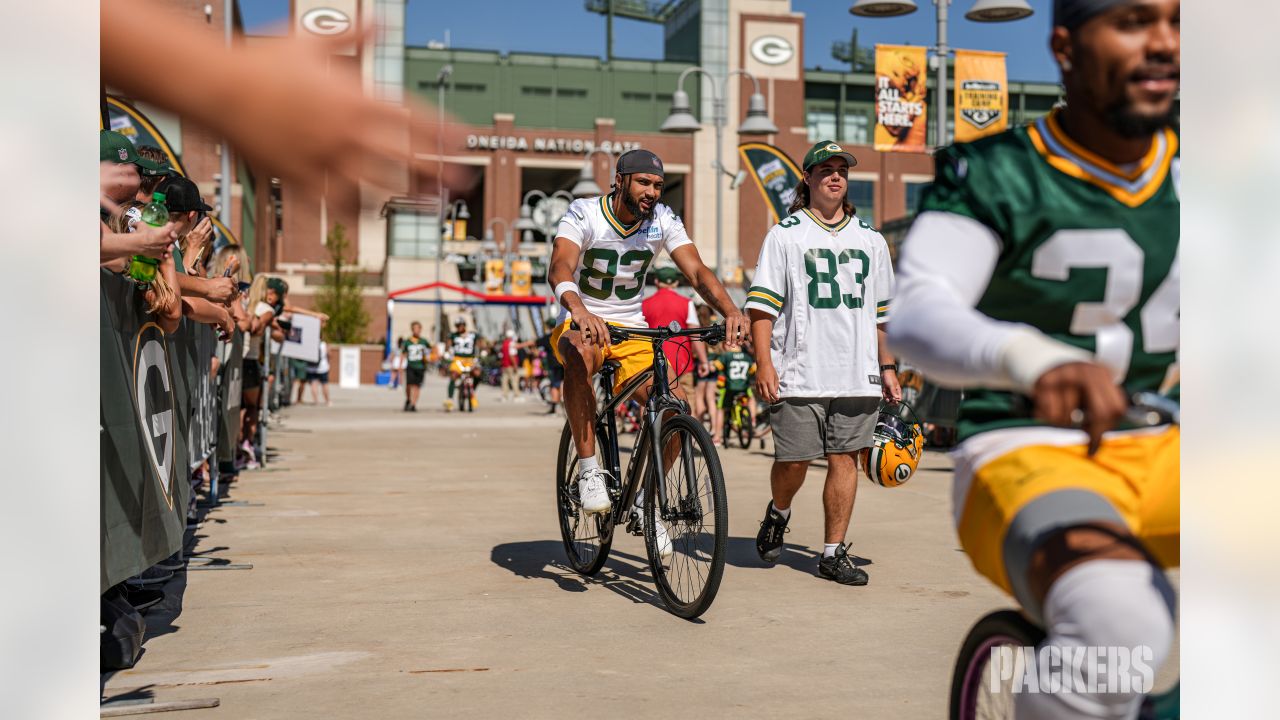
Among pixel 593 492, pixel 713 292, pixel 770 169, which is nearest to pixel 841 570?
pixel 593 492

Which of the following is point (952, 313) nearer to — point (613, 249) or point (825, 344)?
point (613, 249)

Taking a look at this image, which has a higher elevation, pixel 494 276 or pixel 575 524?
pixel 494 276

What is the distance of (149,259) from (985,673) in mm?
3516

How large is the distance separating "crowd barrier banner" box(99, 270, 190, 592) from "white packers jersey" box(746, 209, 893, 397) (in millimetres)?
2774

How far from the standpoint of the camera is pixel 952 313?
105 inches

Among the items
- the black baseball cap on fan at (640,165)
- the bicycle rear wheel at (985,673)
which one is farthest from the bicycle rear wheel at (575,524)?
the bicycle rear wheel at (985,673)

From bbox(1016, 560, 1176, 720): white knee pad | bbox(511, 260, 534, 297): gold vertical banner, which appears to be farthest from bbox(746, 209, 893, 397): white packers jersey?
bbox(511, 260, 534, 297): gold vertical banner

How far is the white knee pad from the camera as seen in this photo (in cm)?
240

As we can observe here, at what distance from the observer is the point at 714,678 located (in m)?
4.78

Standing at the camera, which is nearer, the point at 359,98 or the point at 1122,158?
the point at 359,98

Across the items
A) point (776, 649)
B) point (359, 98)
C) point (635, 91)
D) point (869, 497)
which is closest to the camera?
point (359, 98)

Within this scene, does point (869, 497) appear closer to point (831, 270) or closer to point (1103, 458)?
point (831, 270)
